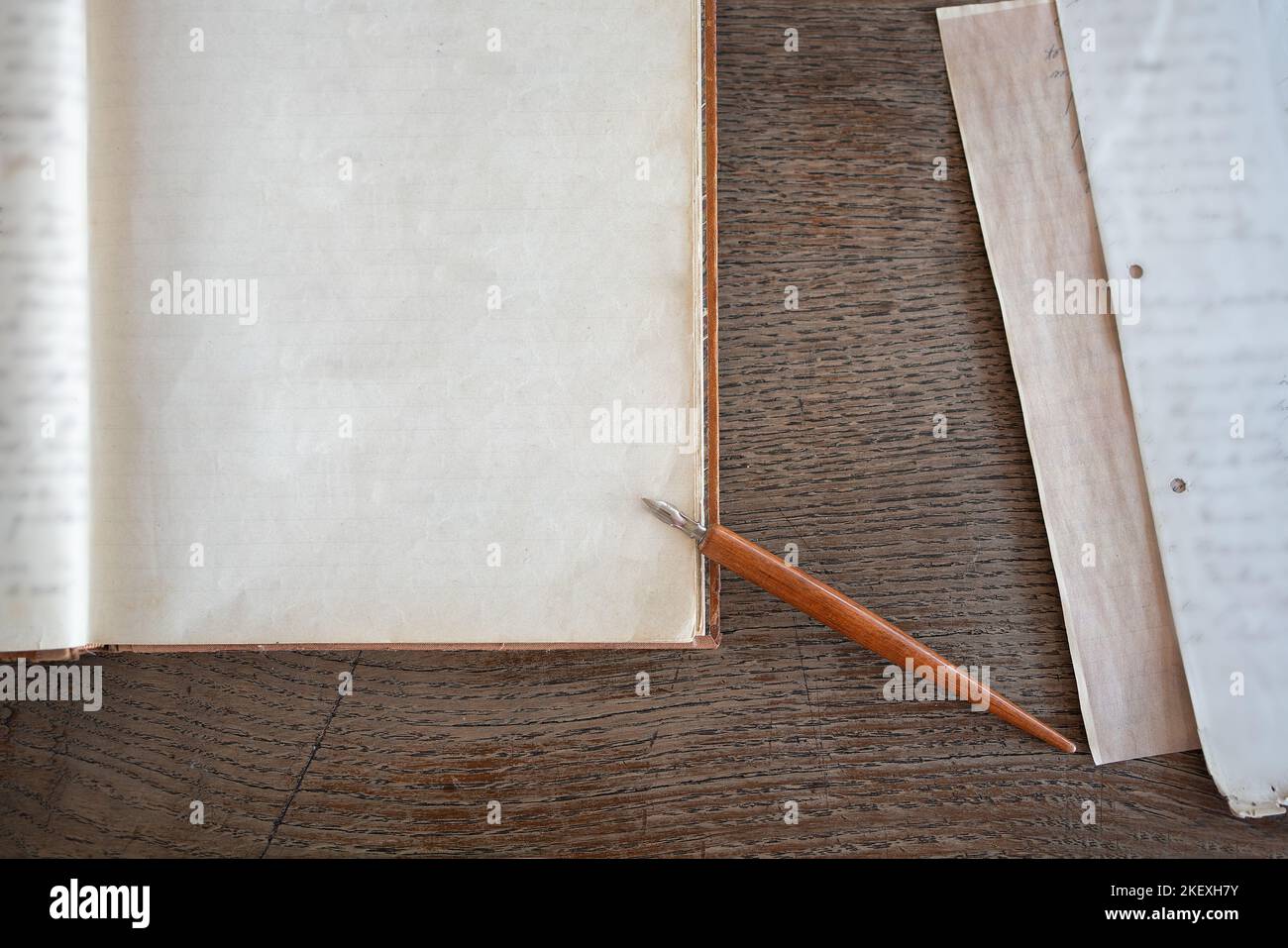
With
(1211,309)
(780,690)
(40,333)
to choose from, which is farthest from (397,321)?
(1211,309)

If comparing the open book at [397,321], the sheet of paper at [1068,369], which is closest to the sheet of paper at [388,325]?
the open book at [397,321]

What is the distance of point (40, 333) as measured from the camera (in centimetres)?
54

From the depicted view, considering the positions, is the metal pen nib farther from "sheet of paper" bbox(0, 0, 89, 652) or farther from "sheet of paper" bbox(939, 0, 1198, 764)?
"sheet of paper" bbox(0, 0, 89, 652)

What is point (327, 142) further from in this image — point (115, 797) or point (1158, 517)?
point (1158, 517)

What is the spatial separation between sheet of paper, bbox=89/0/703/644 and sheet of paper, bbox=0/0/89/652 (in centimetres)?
2

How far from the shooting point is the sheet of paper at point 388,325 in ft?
1.84

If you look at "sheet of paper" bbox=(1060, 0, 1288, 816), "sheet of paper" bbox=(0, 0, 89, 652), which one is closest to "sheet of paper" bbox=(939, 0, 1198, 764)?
"sheet of paper" bbox=(1060, 0, 1288, 816)

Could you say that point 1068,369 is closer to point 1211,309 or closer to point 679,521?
point 1211,309

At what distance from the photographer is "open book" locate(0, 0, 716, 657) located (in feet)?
1.84

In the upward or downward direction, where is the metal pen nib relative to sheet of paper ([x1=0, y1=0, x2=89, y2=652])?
downward

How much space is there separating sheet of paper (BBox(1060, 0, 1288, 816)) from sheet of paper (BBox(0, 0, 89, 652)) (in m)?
0.72

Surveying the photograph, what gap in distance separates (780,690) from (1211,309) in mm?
428

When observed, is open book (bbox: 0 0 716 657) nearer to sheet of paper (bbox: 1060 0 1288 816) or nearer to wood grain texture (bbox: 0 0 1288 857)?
wood grain texture (bbox: 0 0 1288 857)

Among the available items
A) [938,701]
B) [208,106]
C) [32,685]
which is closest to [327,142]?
[208,106]
